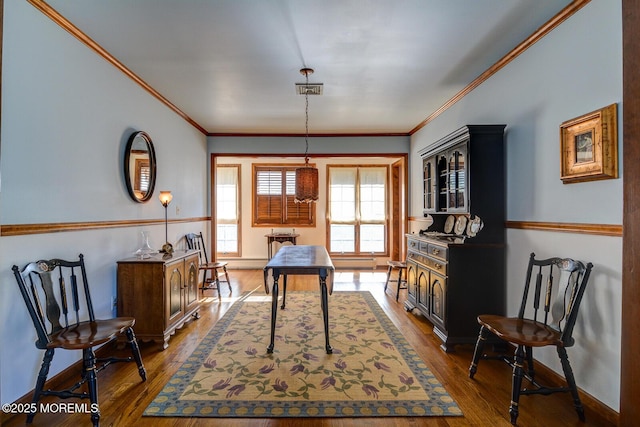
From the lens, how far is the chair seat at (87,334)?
2068 mm

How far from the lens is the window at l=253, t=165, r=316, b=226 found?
7625 millimetres

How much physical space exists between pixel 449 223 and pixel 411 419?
8.36ft

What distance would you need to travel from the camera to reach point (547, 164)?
8.56ft

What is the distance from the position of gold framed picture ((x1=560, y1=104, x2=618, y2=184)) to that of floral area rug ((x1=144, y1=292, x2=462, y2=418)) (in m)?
1.73

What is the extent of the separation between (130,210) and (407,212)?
4.23 m

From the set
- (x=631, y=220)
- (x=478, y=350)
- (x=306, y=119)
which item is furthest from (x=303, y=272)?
(x=306, y=119)

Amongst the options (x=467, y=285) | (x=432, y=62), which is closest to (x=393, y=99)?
(x=432, y=62)

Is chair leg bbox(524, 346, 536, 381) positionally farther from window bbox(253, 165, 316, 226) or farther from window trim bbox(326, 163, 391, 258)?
window bbox(253, 165, 316, 226)

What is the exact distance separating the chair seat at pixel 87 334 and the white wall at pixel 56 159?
273 millimetres

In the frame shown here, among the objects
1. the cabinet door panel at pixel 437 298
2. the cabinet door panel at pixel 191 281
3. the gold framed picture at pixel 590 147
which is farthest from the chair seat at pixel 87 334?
the gold framed picture at pixel 590 147

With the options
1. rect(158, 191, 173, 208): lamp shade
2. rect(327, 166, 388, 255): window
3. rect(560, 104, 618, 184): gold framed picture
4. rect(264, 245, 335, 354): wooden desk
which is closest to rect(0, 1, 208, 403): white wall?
rect(158, 191, 173, 208): lamp shade

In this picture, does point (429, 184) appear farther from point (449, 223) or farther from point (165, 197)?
point (165, 197)

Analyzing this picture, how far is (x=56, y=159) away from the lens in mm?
2490

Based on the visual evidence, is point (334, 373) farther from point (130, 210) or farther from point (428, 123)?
point (428, 123)
